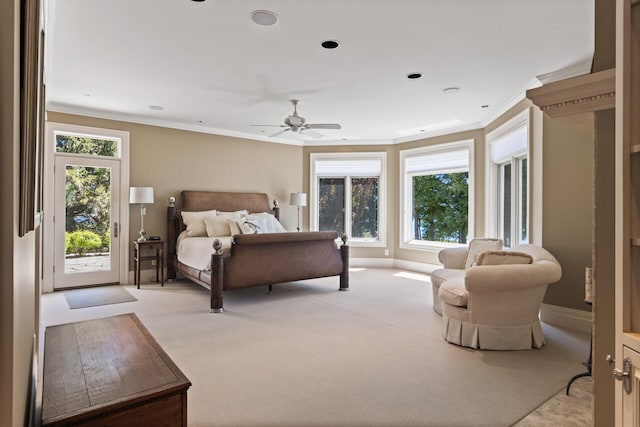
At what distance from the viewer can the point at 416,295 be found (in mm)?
5184

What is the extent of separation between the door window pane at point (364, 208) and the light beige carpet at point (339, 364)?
312 cm

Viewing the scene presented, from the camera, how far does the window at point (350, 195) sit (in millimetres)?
7734

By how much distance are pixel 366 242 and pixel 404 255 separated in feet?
2.71

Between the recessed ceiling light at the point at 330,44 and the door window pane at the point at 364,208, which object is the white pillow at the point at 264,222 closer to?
the door window pane at the point at 364,208

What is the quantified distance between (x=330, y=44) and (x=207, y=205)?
4021 mm

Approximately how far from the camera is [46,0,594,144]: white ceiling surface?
2738 mm

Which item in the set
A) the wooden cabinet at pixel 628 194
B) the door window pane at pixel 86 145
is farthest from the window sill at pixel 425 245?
the wooden cabinet at pixel 628 194

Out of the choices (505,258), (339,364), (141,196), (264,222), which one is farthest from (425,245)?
(141,196)

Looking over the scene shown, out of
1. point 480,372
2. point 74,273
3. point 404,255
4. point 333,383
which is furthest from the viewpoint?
point 404,255

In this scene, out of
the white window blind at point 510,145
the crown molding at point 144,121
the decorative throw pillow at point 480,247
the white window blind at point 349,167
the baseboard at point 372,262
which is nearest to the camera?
the decorative throw pillow at point 480,247

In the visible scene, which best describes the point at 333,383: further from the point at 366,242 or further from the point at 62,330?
the point at 366,242

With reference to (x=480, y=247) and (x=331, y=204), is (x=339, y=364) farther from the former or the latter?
(x=331, y=204)

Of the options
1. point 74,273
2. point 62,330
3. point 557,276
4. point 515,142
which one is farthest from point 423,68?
point 74,273

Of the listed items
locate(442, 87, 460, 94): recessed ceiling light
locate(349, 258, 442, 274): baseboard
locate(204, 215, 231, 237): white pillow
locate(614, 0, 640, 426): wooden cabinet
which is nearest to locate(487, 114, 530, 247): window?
locate(442, 87, 460, 94): recessed ceiling light
